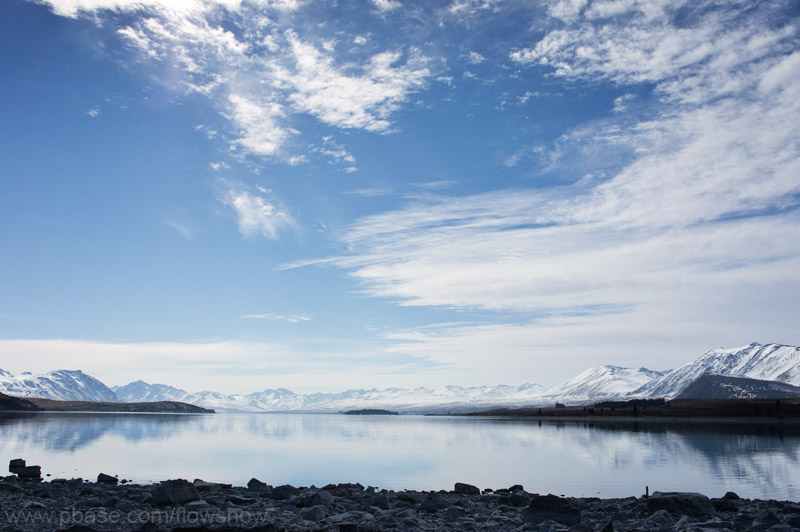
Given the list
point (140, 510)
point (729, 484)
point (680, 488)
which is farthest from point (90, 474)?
point (729, 484)

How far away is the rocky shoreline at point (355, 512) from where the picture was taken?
2191cm

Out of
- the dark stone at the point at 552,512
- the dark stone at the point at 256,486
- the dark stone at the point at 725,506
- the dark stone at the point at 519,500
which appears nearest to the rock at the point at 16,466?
the dark stone at the point at 256,486

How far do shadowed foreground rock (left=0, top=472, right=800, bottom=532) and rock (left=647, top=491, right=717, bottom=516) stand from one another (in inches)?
1.7

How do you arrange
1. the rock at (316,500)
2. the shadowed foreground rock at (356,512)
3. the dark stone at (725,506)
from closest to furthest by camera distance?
the shadowed foreground rock at (356,512)
the dark stone at (725,506)
the rock at (316,500)

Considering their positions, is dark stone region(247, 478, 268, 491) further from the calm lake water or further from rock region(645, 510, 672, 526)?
rock region(645, 510, 672, 526)

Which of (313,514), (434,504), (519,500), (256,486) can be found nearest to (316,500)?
(313,514)

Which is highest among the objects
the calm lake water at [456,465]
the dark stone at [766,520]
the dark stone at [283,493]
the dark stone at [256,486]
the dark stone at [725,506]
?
A: the dark stone at [766,520]

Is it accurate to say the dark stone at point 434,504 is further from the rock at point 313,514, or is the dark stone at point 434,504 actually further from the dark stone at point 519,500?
the rock at point 313,514

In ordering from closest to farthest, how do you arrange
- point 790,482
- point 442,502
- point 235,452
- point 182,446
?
point 442,502, point 790,482, point 235,452, point 182,446

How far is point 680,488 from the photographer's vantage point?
38125mm

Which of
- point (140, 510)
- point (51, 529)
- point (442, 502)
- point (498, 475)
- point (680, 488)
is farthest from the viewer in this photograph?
point (498, 475)

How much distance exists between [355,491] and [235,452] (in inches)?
1520

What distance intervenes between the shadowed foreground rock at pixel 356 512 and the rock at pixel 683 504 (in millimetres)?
43

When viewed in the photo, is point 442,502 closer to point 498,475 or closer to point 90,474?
point 498,475
